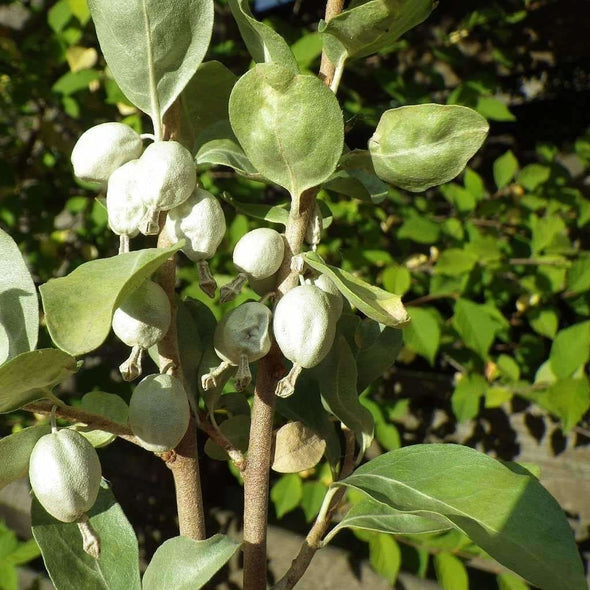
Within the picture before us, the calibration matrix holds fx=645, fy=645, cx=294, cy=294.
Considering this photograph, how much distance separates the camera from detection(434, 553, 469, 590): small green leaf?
33.9 inches

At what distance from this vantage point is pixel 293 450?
392 mm

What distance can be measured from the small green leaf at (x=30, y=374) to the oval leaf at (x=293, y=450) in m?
0.15

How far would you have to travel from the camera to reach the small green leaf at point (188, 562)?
0.29m

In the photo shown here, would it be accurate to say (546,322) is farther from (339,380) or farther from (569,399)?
(339,380)

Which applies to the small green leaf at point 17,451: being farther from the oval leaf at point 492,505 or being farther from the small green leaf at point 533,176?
the small green leaf at point 533,176

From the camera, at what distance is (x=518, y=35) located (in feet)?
3.88

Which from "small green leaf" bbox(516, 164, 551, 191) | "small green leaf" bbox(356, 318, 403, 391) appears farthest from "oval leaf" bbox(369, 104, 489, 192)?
"small green leaf" bbox(516, 164, 551, 191)

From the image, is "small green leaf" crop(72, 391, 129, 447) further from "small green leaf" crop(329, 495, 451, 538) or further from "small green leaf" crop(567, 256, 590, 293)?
"small green leaf" crop(567, 256, 590, 293)

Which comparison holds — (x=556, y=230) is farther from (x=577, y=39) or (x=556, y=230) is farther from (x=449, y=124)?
(x=449, y=124)

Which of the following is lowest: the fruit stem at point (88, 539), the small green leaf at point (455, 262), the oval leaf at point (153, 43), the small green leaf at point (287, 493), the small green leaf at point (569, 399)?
the small green leaf at point (287, 493)

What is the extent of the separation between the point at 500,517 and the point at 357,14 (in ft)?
0.77


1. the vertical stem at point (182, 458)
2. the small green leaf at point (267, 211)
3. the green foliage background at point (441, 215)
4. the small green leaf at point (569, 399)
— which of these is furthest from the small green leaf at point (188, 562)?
the small green leaf at point (569, 399)

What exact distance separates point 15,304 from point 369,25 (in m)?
0.21

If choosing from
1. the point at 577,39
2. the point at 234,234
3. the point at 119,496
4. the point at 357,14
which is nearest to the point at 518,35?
the point at 577,39
